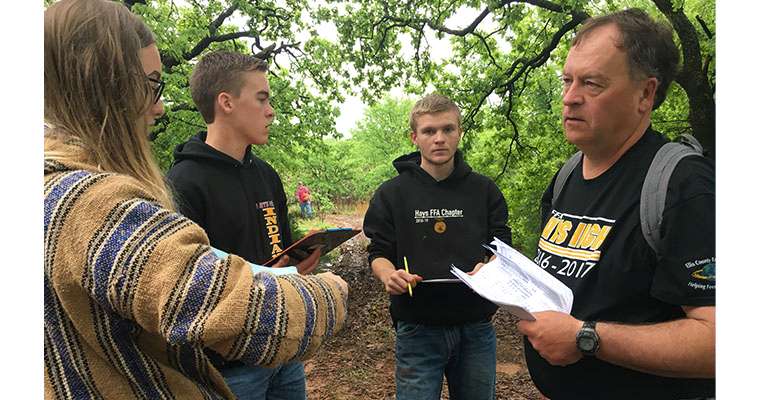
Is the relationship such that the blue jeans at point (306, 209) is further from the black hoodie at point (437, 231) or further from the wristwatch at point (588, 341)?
the wristwatch at point (588, 341)

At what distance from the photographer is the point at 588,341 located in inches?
55.2

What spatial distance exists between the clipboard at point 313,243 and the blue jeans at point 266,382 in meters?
0.41

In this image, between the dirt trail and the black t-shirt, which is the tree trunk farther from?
the black t-shirt

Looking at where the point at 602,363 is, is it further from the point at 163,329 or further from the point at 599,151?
the point at 163,329

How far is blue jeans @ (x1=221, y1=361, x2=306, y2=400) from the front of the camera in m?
2.08

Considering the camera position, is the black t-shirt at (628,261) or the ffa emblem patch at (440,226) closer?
the black t-shirt at (628,261)

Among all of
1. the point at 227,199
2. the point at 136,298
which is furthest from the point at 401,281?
the point at 136,298

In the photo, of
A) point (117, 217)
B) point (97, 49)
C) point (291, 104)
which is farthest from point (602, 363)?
point (291, 104)

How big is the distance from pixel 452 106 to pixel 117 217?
2.34m

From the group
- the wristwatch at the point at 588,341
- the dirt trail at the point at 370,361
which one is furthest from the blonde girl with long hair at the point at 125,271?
the dirt trail at the point at 370,361

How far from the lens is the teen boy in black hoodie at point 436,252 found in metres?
2.63

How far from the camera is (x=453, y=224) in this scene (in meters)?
2.79

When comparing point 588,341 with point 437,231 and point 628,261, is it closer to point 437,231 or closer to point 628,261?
point 628,261

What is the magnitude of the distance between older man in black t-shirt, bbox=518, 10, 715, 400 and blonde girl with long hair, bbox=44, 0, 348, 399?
0.81m
